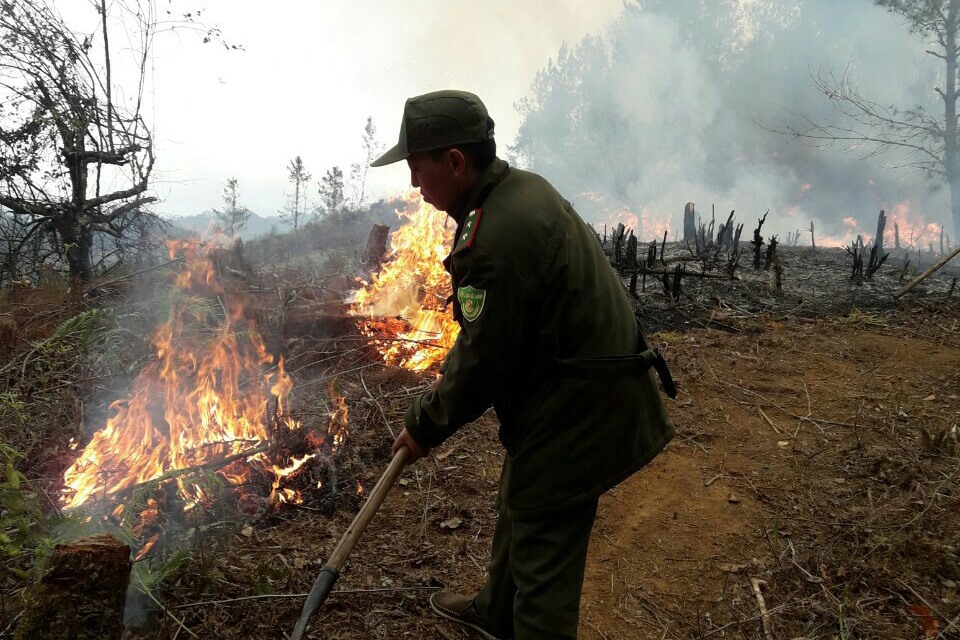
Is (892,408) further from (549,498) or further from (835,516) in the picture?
(549,498)

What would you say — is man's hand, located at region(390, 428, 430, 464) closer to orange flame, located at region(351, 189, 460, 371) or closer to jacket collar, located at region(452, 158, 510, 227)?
jacket collar, located at region(452, 158, 510, 227)

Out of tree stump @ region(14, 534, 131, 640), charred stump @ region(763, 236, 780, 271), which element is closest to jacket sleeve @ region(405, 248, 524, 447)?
tree stump @ region(14, 534, 131, 640)

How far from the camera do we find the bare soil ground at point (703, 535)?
2480 mm

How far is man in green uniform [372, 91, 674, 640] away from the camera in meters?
1.69

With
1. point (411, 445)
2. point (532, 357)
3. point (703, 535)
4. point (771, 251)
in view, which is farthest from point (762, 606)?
point (771, 251)

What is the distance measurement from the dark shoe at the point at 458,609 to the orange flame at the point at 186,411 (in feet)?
5.33

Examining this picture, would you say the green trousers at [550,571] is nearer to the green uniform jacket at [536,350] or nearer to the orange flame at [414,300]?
the green uniform jacket at [536,350]

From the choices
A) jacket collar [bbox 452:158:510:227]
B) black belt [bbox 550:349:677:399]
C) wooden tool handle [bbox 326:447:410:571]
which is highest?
jacket collar [bbox 452:158:510:227]

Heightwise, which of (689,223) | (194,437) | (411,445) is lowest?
(194,437)

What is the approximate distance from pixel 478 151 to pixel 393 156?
0.34 metres

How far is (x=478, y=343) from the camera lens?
168cm

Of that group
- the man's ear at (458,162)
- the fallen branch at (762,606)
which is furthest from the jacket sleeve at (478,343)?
the fallen branch at (762,606)

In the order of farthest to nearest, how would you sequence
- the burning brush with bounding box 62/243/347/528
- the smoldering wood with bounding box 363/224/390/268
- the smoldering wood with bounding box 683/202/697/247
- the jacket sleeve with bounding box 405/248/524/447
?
1. the smoldering wood with bounding box 683/202/697/247
2. the smoldering wood with bounding box 363/224/390/268
3. the burning brush with bounding box 62/243/347/528
4. the jacket sleeve with bounding box 405/248/524/447

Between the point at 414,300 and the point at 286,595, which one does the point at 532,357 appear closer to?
the point at 286,595
